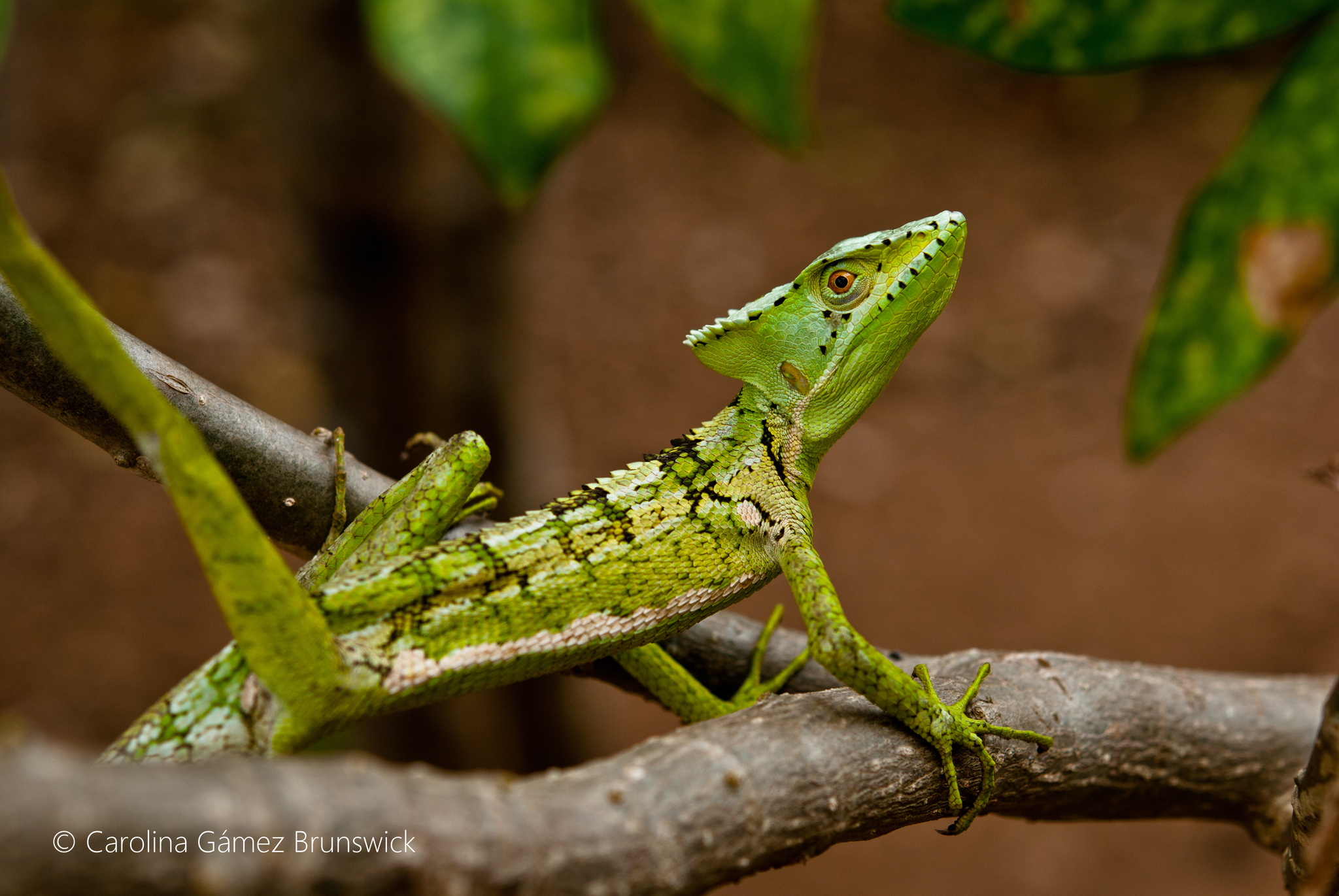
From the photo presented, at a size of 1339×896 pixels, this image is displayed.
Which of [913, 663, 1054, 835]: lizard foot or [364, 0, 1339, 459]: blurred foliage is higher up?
[364, 0, 1339, 459]: blurred foliage

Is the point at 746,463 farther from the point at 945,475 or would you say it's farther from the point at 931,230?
the point at 945,475

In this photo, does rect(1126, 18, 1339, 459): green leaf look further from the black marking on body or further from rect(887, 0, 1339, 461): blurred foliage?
the black marking on body

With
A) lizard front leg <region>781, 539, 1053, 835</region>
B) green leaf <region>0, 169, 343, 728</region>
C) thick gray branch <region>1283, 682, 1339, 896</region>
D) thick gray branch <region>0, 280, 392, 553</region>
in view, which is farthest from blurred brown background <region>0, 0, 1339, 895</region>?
thick gray branch <region>1283, 682, 1339, 896</region>

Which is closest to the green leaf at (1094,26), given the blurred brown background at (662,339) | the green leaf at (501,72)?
the green leaf at (501,72)

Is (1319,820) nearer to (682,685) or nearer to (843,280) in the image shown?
(682,685)

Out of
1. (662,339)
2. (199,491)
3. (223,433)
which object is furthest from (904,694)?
(662,339)

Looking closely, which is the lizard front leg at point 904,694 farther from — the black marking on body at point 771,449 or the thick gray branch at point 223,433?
the thick gray branch at point 223,433

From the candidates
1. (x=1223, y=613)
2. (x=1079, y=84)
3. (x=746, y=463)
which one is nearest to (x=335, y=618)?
(x=746, y=463)
